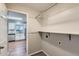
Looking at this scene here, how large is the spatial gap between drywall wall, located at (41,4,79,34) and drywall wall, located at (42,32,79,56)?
10cm

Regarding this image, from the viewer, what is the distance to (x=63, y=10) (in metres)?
1.27

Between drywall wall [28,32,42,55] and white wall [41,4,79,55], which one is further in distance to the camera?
drywall wall [28,32,42,55]

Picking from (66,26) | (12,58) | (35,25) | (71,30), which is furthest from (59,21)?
(12,58)

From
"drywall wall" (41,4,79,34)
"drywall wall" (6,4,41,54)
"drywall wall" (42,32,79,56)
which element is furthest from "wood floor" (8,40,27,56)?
"drywall wall" (41,4,79,34)

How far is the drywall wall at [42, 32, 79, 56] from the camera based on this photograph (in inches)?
44.5

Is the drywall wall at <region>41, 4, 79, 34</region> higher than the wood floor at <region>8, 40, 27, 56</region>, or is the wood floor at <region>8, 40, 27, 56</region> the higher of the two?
the drywall wall at <region>41, 4, 79, 34</region>

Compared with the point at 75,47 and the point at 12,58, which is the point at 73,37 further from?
the point at 12,58

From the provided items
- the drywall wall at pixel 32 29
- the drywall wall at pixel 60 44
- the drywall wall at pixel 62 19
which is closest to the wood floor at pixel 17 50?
the drywall wall at pixel 32 29

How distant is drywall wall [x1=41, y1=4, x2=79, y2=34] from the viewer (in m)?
1.10

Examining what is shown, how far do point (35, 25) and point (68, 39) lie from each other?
0.56 m

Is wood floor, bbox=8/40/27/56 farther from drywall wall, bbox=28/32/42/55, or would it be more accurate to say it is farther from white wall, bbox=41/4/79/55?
white wall, bbox=41/4/79/55

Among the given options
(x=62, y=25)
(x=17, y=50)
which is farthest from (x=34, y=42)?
(x=62, y=25)

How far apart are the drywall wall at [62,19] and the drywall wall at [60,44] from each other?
0.33ft

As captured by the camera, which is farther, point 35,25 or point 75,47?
point 35,25
